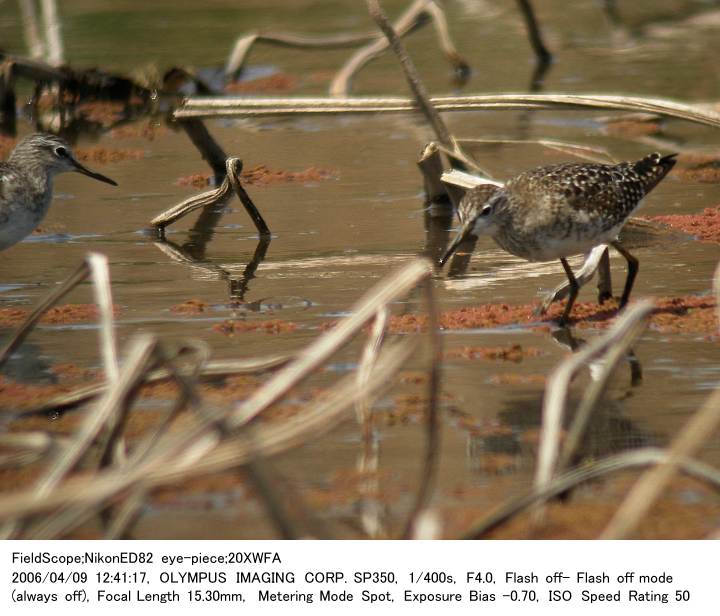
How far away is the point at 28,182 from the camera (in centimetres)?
845

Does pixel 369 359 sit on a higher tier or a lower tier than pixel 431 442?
lower

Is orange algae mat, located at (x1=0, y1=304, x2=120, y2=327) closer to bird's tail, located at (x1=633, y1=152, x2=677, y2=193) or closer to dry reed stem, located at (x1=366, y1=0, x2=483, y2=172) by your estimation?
dry reed stem, located at (x1=366, y1=0, x2=483, y2=172)

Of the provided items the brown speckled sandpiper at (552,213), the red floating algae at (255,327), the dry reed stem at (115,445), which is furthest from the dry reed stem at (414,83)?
the dry reed stem at (115,445)

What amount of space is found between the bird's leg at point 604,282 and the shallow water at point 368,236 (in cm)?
28

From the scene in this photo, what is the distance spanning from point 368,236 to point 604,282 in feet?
7.08

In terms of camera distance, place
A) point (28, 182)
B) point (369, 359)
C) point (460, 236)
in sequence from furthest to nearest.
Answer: point (28, 182)
point (460, 236)
point (369, 359)

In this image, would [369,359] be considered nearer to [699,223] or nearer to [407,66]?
[407,66]

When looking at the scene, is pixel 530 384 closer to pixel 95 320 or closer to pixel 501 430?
pixel 501 430

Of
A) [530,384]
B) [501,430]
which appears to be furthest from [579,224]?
[501,430]

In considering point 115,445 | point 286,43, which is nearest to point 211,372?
point 115,445

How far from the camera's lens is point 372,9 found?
347 inches

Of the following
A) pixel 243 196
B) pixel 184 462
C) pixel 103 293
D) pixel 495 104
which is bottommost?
pixel 243 196

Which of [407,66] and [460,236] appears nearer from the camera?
[460,236]
